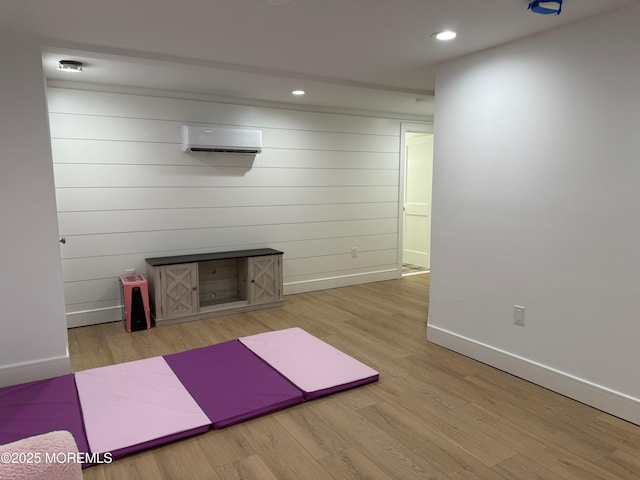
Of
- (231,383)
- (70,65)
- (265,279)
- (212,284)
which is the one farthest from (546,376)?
(70,65)

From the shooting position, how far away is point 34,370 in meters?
3.12

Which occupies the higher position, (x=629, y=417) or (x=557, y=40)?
(x=557, y=40)

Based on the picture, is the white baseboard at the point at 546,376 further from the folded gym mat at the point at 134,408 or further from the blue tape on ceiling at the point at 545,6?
the blue tape on ceiling at the point at 545,6

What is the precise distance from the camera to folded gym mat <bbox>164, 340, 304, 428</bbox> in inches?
106

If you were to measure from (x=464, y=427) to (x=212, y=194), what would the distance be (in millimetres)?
3500

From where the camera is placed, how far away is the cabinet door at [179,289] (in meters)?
4.29

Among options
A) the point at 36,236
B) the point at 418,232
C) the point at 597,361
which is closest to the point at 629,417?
the point at 597,361

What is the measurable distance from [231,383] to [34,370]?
143 centimetres

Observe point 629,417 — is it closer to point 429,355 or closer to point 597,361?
point 597,361

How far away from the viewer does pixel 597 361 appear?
8.96 feet

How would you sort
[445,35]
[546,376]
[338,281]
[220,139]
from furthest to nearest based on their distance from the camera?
[338,281] < [220,139] < [546,376] < [445,35]
